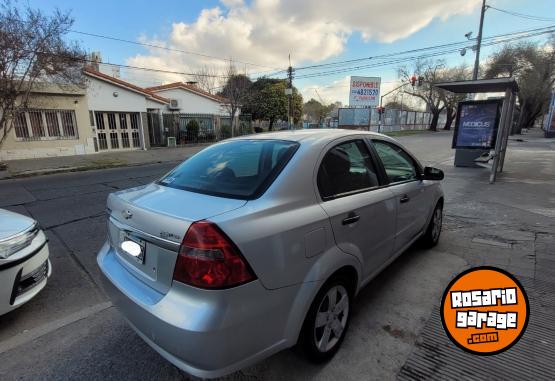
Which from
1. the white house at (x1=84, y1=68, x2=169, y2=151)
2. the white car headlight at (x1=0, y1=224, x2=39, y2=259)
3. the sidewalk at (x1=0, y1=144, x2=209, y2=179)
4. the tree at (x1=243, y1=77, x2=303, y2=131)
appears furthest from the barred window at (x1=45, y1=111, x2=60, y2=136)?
the tree at (x1=243, y1=77, x2=303, y2=131)

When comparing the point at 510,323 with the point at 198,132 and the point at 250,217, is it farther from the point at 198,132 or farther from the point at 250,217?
the point at 198,132

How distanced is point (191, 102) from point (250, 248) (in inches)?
952

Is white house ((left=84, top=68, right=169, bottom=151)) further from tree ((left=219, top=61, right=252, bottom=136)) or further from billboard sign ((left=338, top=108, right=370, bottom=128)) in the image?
billboard sign ((left=338, top=108, right=370, bottom=128))

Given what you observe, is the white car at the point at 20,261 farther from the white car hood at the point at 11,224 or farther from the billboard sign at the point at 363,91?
the billboard sign at the point at 363,91

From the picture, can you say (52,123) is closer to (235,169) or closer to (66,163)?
(66,163)

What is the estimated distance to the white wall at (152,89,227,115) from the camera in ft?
75.2

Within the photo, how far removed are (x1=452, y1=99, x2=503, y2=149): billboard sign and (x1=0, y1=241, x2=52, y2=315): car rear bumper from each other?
12918 mm

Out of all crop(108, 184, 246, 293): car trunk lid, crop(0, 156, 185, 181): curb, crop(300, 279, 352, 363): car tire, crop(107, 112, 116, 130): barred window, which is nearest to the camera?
crop(108, 184, 246, 293): car trunk lid

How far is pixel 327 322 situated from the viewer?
7.19ft

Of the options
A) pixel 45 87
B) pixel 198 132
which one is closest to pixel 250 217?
pixel 45 87

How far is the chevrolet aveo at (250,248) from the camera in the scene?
5.22 ft

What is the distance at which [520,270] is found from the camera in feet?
11.6

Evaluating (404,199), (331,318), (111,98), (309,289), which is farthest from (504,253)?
(111,98)

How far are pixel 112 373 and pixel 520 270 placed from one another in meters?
4.20
